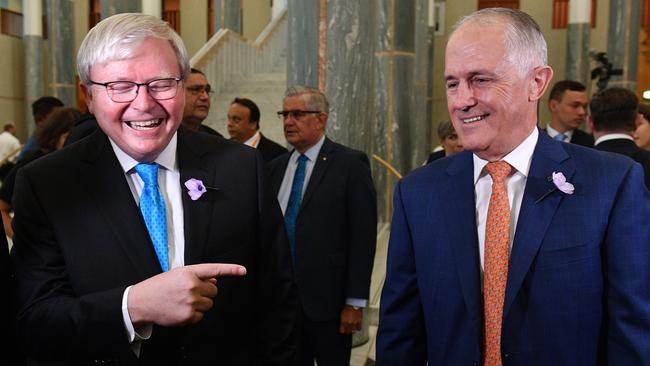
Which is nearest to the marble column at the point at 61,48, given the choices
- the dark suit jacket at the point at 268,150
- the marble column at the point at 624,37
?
the dark suit jacket at the point at 268,150

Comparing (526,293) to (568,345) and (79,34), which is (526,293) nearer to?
(568,345)

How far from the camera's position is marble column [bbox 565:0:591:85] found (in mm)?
16266

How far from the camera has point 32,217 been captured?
5.63 ft

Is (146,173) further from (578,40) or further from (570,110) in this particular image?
(578,40)

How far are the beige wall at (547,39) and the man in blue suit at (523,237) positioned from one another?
691 inches

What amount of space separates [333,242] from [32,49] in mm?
16222

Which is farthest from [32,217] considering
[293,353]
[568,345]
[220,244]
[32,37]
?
[32,37]

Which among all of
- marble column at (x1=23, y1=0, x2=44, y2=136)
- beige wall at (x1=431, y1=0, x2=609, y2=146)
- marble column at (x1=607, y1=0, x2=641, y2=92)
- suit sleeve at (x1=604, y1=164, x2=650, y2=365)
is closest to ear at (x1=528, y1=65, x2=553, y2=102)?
suit sleeve at (x1=604, y1=164, x2=650, y2=365)

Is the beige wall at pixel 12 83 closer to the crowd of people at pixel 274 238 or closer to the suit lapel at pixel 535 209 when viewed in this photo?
the crowd of people at pixel 274 238

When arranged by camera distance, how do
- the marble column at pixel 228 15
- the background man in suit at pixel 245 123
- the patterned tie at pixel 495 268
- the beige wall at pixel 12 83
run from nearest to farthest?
the patterned tie at pixel 495 268, the background man in suit at pixel 245 123, the marble column at pixel 228 15, the beige wall at pixel 12 83

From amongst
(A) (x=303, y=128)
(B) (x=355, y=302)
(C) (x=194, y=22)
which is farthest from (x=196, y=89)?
(C) (x=194, y=22)

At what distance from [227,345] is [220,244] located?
29 centimetres

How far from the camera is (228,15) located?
15867 mm

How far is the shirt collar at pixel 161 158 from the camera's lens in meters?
1.81
